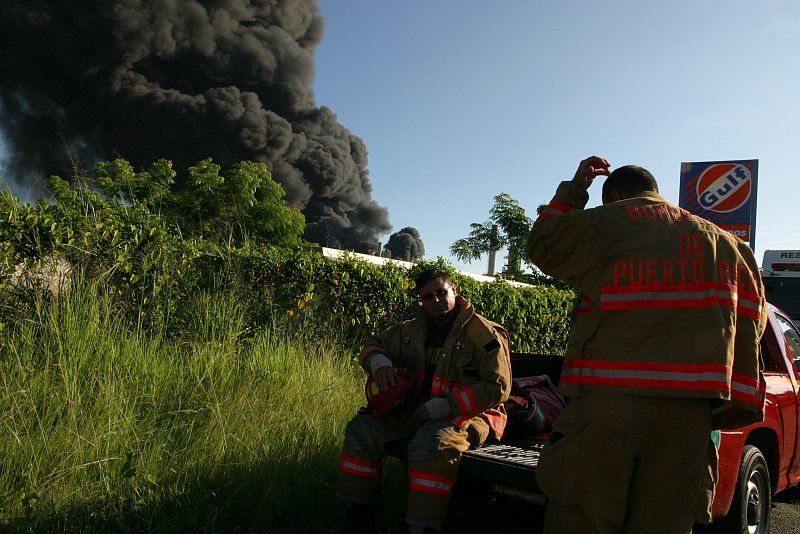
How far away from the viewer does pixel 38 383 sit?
3918 millimetres

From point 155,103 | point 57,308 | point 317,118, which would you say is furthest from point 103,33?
point 57,308

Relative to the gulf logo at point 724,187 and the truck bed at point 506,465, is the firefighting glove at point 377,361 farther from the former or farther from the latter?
the gulf logo at point 724,187

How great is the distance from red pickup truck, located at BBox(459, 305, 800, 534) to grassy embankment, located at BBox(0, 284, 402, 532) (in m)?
1.13

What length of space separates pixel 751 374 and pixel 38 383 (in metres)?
→ 3.70

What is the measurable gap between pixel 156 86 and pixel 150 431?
42719 millimetres

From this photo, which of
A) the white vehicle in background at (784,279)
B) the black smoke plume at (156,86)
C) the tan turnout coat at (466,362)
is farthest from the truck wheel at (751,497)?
the black smoke plume at (156,86)

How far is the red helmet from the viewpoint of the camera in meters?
3.81

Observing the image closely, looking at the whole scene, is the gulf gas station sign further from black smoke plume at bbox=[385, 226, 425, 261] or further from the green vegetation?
black smoke plume at bbox=[385, 226, 425, 261]

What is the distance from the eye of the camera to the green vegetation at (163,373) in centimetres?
353

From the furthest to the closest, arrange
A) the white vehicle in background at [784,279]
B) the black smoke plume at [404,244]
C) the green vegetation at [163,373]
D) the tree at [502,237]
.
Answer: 1. the black smoke plume at [404,244]
2. the tree at [502,237]
3. the white vehicle in background at [784,279]
4. the green vegetation at [163,373]

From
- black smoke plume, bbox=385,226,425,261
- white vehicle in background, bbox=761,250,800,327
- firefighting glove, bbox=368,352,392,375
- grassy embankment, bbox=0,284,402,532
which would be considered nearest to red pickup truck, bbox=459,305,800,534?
firefighting glove, bbox=368,352,392,375

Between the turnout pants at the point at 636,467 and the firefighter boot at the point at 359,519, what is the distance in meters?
1.49

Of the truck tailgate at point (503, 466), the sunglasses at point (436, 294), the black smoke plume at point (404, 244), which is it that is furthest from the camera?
the black smoke plume at point (404, 244)

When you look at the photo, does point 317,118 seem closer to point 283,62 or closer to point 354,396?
point 283,62
